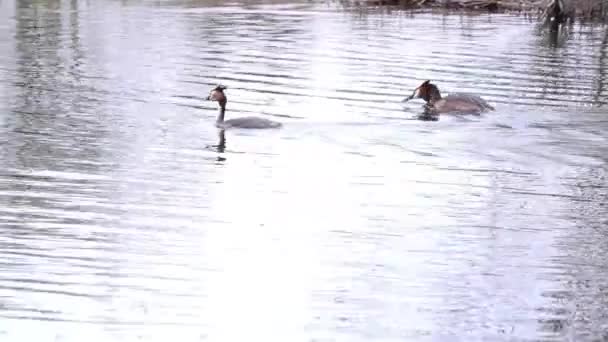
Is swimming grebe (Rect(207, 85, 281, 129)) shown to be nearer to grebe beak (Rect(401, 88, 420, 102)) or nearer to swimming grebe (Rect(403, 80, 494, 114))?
swimming grebe (Rect(403, 80, 494, 114))

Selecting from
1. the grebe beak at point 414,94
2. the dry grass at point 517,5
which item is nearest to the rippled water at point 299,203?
the grebe beak at point 414,94

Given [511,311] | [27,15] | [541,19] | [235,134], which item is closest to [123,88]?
[235,134]

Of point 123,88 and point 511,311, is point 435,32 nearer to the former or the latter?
point 123,88

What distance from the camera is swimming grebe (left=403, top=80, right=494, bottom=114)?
19.2m

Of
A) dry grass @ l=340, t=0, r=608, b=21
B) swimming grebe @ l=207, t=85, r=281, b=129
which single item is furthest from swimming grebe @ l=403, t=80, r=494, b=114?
dry grass @ l=340, t=0, r=608, b=21

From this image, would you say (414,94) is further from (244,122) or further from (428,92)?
(244,122)

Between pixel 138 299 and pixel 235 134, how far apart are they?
27.3 ft

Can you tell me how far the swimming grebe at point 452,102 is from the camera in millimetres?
19219

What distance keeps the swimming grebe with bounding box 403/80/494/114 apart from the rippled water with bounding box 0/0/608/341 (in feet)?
1.12

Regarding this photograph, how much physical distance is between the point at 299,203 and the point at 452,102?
710 centimetres

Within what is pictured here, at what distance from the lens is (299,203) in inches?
508

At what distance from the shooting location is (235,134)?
17.4m

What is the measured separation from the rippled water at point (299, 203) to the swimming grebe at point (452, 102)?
34cm

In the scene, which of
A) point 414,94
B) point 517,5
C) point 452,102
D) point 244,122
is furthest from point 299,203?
point 517,5
